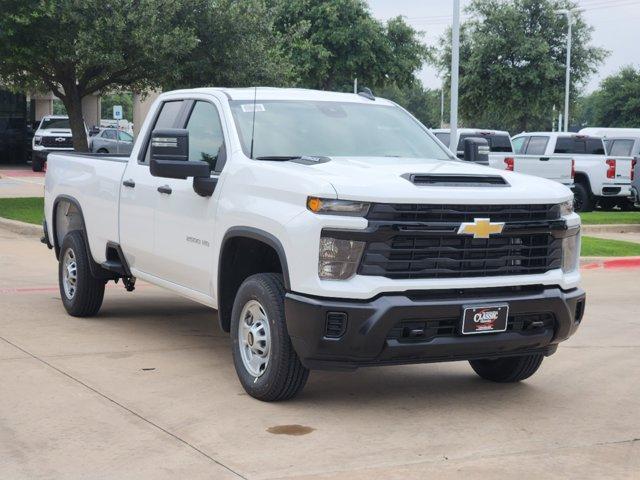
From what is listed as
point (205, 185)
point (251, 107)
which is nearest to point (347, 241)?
point (205, 185)

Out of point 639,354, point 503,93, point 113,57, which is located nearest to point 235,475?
point 639,354

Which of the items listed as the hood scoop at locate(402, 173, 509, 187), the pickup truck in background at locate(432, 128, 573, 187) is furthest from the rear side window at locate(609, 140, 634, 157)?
the hood scoop at locate(402, 173, 509, 187)

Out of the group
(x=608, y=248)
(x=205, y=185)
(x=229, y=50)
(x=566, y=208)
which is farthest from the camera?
(x=229, y=50)

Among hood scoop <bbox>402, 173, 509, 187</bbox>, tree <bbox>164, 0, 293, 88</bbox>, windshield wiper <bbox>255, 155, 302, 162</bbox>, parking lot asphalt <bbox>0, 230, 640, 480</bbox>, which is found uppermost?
tree <bbox>164, 0, 293, 88</bbox>

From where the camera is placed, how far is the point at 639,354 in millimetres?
8703

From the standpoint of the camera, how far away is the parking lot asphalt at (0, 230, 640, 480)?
5504mm

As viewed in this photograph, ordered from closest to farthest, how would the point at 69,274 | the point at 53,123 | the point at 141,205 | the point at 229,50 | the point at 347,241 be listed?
the point at 347,241 < the point at 141,205 < the point at 69,274 < the point at 229,50 < the point at 53,123

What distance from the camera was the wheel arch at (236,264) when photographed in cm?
699

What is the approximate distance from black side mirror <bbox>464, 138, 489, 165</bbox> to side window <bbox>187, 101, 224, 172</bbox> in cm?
193

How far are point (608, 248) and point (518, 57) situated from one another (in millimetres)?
31247

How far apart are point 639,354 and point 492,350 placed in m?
2.68

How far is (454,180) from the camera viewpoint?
21.4 ft

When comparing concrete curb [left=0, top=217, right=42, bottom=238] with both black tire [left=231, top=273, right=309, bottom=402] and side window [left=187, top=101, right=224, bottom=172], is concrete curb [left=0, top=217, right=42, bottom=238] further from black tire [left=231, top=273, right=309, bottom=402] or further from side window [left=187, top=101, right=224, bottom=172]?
black tire [left=231, top=273, right=309, bottom=402]

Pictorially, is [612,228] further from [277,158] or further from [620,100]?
[620,100]
